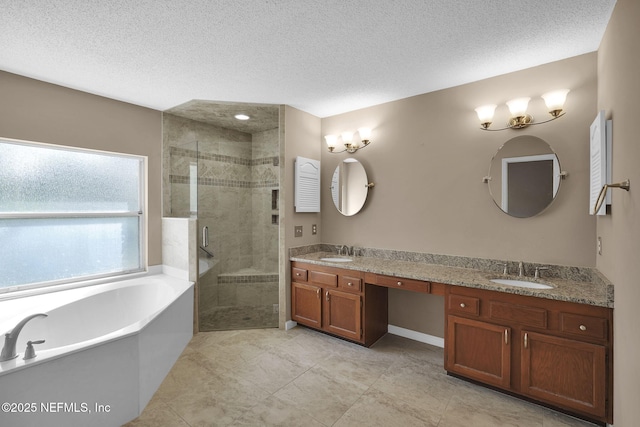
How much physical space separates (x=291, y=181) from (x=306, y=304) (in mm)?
1379

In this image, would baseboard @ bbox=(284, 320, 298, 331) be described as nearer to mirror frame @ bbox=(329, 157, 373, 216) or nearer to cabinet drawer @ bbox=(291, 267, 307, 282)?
cabinet drawer @ bbox=(291, 267, 307, 282)

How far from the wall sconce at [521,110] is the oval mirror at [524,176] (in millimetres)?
126

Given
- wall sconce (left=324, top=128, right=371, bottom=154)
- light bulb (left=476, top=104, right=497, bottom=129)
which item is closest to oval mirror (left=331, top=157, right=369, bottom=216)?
wall sconce (left=324, top=128, right=371, bottom=154)

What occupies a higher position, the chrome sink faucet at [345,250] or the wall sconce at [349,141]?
the wall sconce at [349,141]

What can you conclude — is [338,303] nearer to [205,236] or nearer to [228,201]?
[205,236]

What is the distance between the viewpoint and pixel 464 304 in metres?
2.26

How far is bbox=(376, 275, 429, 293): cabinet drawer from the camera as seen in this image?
8.06ft

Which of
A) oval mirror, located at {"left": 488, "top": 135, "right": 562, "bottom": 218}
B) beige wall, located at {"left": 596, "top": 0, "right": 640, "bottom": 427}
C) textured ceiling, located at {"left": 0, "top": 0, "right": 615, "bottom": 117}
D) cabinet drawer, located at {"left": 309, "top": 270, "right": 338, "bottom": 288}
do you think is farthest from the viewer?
cabinet drawer, located at {"left": 309, "top": 270, "right": 338, "bottom": 288}

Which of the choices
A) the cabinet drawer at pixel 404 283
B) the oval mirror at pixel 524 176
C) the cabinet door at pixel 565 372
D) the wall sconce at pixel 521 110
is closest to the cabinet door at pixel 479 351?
the cabinet door at pixel 565 372

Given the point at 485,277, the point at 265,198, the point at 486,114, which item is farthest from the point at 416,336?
the point at 265,198

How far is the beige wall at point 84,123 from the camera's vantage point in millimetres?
2537

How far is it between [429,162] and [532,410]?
82.1 inches

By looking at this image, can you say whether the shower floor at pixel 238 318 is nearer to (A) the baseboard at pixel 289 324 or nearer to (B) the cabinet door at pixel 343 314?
(A) the baseboard at pixel 289 324

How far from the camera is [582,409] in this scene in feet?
5.98
